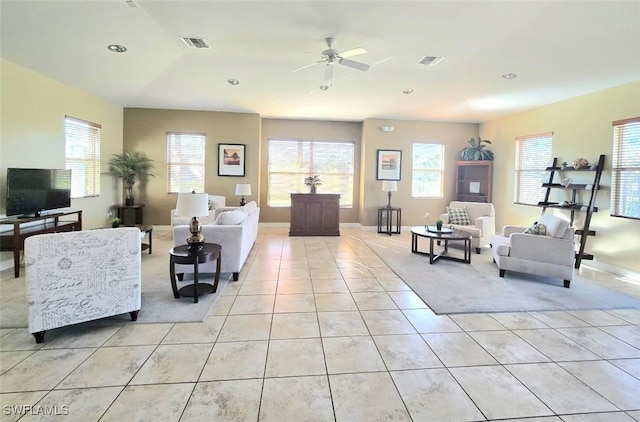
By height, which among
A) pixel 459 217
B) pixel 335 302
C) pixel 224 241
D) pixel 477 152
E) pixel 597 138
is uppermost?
pixel 477 152

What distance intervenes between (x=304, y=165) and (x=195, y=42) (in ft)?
14.1

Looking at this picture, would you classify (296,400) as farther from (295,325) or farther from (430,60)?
(430,60)

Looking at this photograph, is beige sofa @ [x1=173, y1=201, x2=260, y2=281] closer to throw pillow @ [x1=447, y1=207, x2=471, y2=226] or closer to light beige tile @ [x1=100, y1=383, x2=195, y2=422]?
light beige tile @ [x1=100, y1=383, x2=195, y2=422]

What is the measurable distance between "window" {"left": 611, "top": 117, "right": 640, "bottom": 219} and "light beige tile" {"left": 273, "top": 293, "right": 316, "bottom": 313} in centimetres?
480

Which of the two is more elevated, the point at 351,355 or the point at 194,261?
the point at 194,261

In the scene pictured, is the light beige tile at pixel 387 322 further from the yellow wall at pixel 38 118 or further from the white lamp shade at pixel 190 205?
the yellow wall at pixel 38 118

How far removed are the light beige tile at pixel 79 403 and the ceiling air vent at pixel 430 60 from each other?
510 centimetres

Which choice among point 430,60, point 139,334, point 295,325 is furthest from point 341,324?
point 430,60

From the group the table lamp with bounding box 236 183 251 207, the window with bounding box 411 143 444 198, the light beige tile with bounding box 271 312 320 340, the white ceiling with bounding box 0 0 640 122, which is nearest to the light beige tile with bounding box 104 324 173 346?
the light beige tile with bounding box 271 312 320 340

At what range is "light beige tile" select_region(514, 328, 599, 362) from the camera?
238cm

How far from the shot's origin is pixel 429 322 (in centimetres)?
292

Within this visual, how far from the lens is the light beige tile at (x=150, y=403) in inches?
68.2

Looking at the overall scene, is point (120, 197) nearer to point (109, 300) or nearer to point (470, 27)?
point (109, 300)

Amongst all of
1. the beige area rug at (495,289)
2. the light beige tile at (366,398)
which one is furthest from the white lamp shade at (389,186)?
the light beige tile at (366,398)
